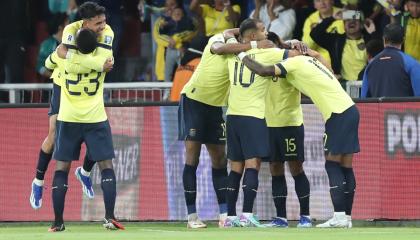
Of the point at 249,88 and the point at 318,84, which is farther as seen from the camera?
the point at 249,88

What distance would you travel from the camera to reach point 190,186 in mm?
17125

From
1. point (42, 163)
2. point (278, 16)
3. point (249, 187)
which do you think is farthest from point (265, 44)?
point (278, 16)

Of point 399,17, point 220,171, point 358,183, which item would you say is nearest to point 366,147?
point 358,183

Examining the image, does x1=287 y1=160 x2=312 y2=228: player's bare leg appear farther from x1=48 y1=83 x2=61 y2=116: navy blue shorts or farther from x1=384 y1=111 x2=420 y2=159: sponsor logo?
x1=48 y1=83 x2=61 y2=116: navy blue shorts

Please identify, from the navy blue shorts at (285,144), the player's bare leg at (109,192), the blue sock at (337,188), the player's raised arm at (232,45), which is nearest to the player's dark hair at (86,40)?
the player's bare leg at (109,192)

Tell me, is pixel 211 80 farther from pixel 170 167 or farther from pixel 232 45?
pixel 170 167

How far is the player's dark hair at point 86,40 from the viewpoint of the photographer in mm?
15641

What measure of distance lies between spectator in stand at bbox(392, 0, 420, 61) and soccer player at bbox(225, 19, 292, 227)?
475 centimetres

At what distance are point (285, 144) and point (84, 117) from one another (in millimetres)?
2467

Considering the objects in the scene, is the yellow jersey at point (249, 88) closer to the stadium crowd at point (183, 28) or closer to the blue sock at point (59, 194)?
the blue sock at point (59, 194)

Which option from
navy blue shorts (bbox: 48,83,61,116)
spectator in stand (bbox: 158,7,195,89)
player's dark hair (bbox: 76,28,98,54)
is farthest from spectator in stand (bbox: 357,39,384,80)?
player's dark hair (bbox: 76,28,98,54)

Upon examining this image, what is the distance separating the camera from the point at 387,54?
1870cm

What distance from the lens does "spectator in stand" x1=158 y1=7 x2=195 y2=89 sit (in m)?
22.8

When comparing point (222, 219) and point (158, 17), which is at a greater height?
point (158, 17)
